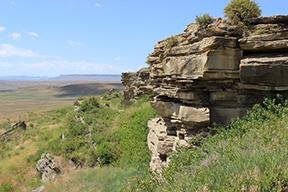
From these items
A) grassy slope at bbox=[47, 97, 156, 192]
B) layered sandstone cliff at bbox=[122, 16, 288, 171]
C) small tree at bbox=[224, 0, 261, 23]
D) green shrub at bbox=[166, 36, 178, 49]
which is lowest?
grassy slope at bbox=[47, 97, 156, 192]

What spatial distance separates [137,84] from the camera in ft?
101

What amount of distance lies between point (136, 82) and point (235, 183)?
2405 centimetres

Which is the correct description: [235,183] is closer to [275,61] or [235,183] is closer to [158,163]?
[275,61]

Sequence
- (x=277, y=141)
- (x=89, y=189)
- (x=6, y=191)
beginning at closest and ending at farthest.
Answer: (x=277, y=141) → (x=89, y=189) → (x=6, y=191)

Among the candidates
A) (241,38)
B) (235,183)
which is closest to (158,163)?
(241,38)

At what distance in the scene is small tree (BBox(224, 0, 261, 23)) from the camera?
12.5m

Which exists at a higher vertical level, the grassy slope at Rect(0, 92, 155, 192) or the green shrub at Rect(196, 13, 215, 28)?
the green shrub at Rect(196, 13, 215, 28)

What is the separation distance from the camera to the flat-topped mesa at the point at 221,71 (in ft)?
36.9

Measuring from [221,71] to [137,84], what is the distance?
1928 cm

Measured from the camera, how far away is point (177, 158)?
38.5 ft

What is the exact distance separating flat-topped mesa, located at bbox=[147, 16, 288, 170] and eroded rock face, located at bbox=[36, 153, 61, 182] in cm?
1056

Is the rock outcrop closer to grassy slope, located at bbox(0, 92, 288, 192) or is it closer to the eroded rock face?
grassy slope, located at bbox(0, 92, 288, 192)

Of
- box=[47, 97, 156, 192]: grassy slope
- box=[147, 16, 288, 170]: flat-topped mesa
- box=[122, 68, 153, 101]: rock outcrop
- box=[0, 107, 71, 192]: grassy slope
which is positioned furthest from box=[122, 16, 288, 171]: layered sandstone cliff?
box=[122, 68, 153, 101]: rock outcrop

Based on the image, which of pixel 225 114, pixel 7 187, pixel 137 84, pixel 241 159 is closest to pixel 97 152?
pixel 7 187
